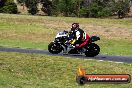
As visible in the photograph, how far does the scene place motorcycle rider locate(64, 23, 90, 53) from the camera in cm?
2388

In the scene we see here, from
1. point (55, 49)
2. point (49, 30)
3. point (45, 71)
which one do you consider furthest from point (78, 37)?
point (49, 30)

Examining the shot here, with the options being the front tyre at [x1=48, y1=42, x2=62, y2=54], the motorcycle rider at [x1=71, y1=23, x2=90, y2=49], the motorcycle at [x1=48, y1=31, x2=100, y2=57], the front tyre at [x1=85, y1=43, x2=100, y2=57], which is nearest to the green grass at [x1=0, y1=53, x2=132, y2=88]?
the front tyre at [x1=85, y1=43, x2=100, y2=57]

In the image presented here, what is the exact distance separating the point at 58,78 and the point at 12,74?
1858 mm

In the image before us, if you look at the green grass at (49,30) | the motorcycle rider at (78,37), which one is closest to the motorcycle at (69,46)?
the motorcycle rider at (78,37)

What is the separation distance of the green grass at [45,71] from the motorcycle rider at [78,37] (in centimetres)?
430

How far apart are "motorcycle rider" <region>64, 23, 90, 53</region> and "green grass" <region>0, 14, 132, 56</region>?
36.0ft

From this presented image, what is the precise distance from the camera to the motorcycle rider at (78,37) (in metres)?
23.9

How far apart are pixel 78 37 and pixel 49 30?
21512mm

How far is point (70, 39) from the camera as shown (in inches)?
957

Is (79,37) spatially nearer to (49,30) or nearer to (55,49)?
(55,49)

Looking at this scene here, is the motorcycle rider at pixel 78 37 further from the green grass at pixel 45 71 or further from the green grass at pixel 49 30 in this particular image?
the green grass at pixel 49 30

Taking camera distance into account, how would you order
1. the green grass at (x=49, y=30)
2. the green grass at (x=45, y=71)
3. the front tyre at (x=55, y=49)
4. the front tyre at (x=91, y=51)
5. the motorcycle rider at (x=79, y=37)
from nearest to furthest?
the green grass at (x=45, y=71), the front tyre at (x=91, y=51), the motorcycle rider at (x=79, y=37), the front tyre at (x=55, y=49), the green grass at (x=49, y=30)

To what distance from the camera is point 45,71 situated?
55.3 feet

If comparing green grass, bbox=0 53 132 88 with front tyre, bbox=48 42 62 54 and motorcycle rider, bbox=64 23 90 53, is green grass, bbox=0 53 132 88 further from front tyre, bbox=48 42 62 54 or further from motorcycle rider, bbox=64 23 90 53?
front tyre, bbox=48 42 62 54
